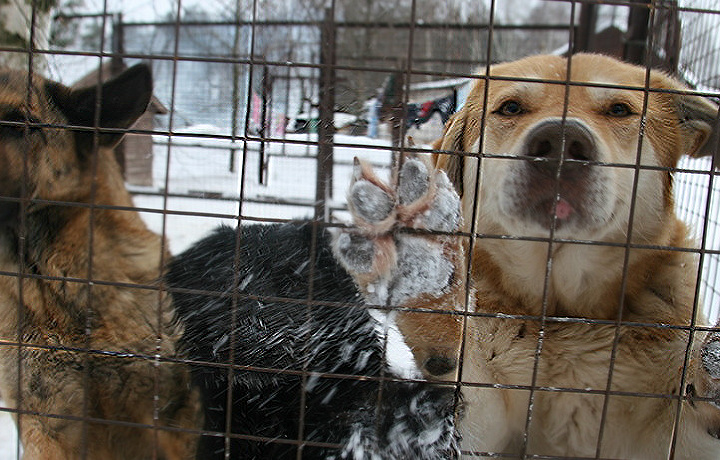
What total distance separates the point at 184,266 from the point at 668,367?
1951 millimetres

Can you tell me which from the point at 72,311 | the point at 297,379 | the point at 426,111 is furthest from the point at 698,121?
the point at 72,311

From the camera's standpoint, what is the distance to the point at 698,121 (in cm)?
216

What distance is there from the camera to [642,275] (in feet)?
6.99

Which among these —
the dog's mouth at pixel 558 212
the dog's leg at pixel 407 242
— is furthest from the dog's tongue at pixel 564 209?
the dog's leg at pixel 407 242

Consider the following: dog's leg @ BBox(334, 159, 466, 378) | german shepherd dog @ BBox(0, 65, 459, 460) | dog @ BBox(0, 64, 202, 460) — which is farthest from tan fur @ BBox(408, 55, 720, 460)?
dog @ BBox(0, 64, 202, 460)

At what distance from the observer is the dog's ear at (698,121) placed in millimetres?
2137

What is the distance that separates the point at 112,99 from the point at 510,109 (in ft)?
5.16

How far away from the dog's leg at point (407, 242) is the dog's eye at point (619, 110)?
2.52 ft

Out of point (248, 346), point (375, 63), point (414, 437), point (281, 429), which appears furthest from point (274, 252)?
point (375, 63)

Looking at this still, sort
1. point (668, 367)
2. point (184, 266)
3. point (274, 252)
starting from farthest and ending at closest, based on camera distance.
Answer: point (184, 266) < point (274, 252) < point (668, 367)

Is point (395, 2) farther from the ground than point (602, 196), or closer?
farther from the ground

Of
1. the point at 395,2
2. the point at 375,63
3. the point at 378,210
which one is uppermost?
the point at 395,2

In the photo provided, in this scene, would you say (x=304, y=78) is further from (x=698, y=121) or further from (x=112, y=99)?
(x=698, y=121)

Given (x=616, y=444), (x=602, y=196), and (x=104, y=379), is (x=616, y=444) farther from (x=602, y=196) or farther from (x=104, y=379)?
(x=104, y=379)
